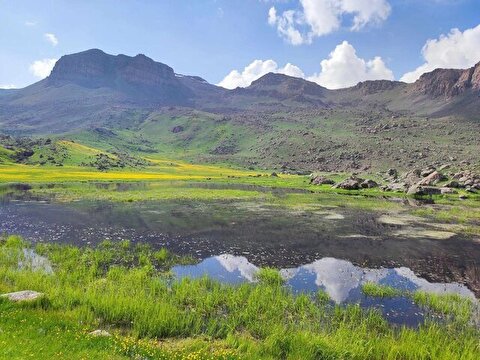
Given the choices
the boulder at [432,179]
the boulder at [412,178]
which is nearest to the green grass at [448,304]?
the boulder at [412,178]

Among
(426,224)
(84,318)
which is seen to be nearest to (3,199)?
(84,318)

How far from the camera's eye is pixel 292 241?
4212 centimetres

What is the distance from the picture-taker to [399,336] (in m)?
18.4

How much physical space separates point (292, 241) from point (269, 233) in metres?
4.60

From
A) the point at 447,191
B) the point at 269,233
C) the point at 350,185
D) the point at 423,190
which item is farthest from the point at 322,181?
the point at 269,233

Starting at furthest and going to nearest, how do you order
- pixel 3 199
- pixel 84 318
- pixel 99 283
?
pixel 3 199 → pixel 99 283 → pixel 84 318

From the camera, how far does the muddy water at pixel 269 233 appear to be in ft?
115

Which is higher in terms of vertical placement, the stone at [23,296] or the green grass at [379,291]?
the stone at [23,296]

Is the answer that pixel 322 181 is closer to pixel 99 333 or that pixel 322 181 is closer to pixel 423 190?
pixel 423 190

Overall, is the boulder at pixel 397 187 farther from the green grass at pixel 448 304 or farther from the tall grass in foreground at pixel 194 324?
the tall grass in foreground at pixel 194 324

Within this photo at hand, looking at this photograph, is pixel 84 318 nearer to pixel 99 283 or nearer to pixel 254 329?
pixel 99 283

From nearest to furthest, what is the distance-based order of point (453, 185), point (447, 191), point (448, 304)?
point (448, 304) → point (447, 191) → point (453, 185)

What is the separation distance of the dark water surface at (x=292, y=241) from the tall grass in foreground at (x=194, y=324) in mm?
3464

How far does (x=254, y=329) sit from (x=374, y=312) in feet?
24.6
